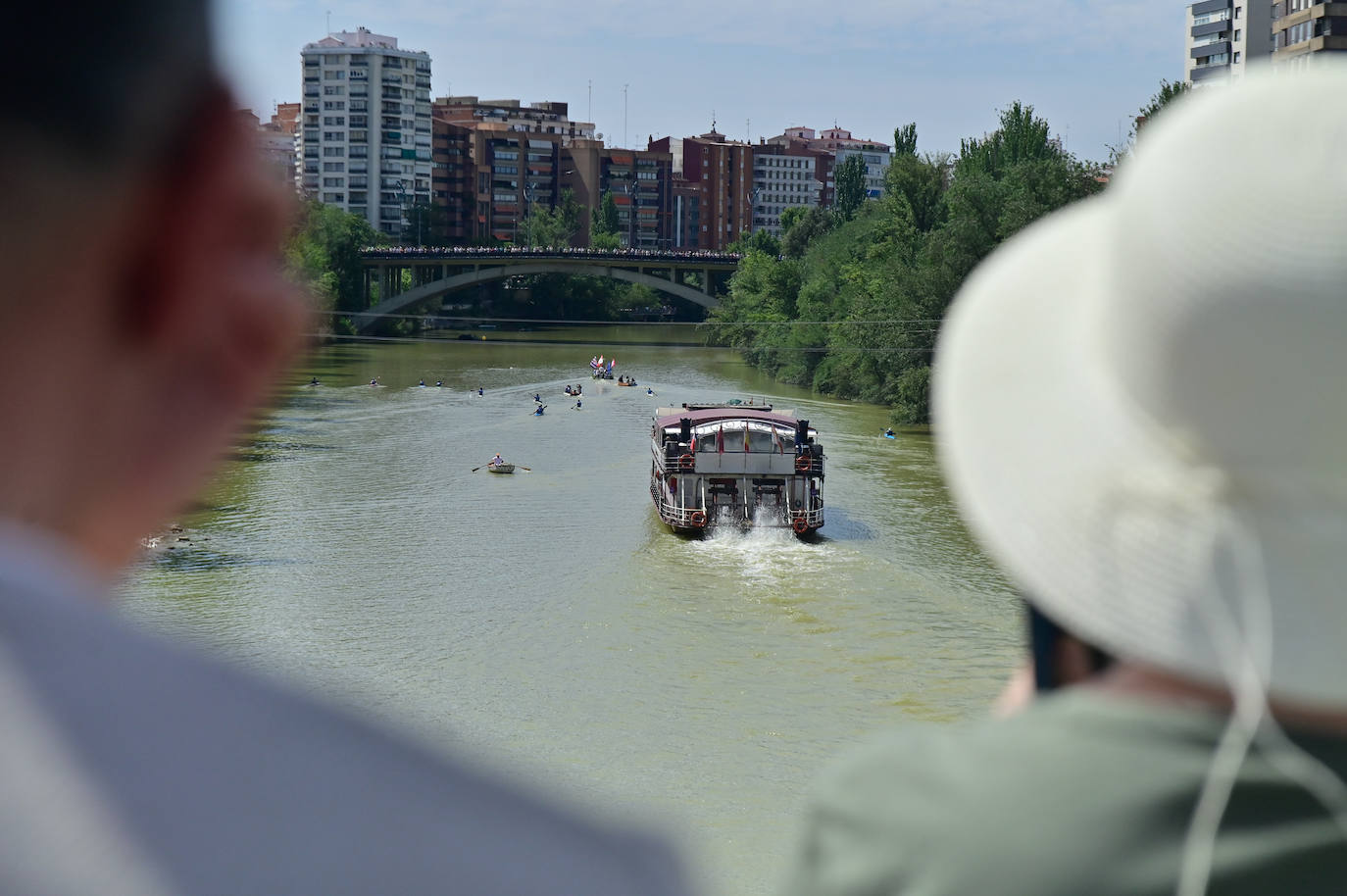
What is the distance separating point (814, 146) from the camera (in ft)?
353

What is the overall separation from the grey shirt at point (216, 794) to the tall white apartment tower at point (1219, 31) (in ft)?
171

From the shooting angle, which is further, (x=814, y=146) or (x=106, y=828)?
(x=814, y=146)

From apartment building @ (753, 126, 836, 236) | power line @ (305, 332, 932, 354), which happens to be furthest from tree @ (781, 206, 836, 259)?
apartment building @ (753, 126, 836, 236)

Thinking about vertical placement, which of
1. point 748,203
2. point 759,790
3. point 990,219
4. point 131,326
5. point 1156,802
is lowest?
point 759,790

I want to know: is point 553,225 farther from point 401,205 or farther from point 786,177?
point 786,177

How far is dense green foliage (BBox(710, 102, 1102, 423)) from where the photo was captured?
30609 mm

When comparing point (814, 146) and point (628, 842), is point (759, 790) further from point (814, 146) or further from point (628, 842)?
point (814, 146)

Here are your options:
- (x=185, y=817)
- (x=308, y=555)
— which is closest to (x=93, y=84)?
(x=185, y=817)

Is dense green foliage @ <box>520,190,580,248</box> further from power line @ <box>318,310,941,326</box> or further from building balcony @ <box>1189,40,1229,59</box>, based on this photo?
building balcony @ <box>1189,40,1229,59</box>

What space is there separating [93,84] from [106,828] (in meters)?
0.22

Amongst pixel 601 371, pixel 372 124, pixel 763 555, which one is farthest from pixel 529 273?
pixel 763 555

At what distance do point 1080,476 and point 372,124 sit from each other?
81.8m

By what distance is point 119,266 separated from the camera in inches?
18.8

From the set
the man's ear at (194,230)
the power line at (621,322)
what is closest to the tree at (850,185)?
the power line at (621,322)
